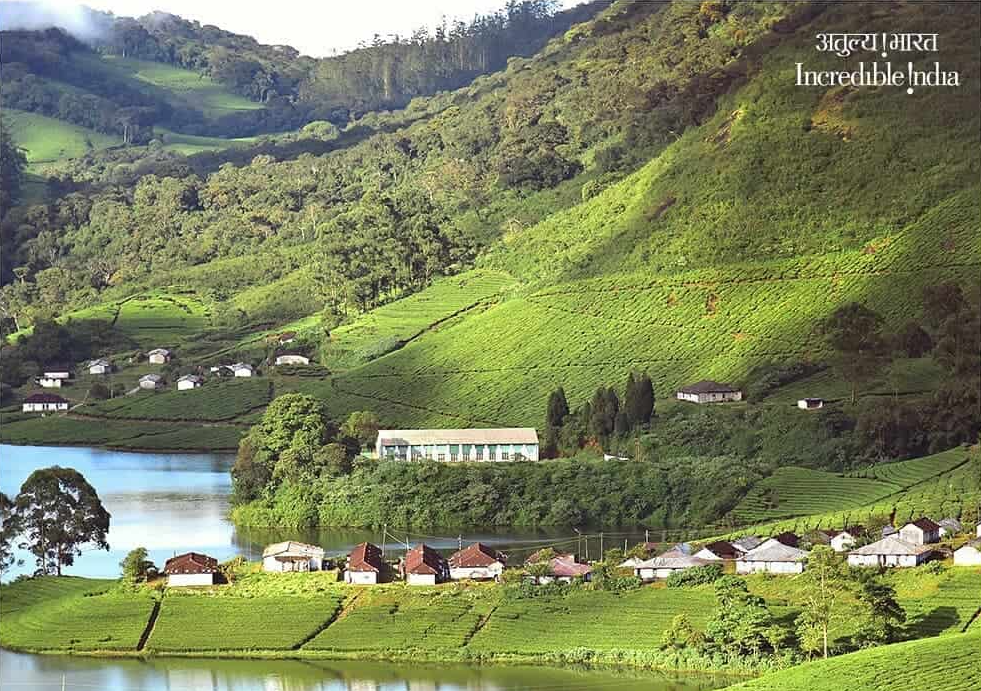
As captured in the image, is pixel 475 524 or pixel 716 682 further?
pixel 475 524

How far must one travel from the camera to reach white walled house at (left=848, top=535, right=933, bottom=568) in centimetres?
4388

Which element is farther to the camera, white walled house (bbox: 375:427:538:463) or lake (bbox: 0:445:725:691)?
white walled house (bbox: 375:427:538:463)

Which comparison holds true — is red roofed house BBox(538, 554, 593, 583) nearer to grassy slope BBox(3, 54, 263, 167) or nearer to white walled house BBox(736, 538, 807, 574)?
white walled house BBox(736, 538, 807, 574)

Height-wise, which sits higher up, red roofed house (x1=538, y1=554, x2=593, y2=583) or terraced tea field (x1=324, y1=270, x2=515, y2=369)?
terraced tea field (x1=324, y1=270, x2=515, y2=369)

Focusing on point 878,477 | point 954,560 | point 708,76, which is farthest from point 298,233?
point 954,560

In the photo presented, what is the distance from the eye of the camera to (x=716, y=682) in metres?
37.9

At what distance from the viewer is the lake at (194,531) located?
51.2 metres

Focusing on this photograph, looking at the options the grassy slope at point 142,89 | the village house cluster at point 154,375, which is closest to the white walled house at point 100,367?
the village house cluster at point 154,375

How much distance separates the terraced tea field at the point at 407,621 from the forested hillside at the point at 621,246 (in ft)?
57.0

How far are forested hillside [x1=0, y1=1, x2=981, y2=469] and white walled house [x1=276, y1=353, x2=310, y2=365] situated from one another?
995mm

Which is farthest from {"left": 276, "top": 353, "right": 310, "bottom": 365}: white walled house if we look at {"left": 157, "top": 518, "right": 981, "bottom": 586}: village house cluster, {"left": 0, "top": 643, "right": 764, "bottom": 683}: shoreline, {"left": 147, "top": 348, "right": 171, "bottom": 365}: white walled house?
{"left": 0, "top": 643, "right": 764, "bottom": 683}: shoreline

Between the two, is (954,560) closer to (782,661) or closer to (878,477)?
(782,661)

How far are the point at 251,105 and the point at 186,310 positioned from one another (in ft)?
224

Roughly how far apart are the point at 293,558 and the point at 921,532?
14.2 m
